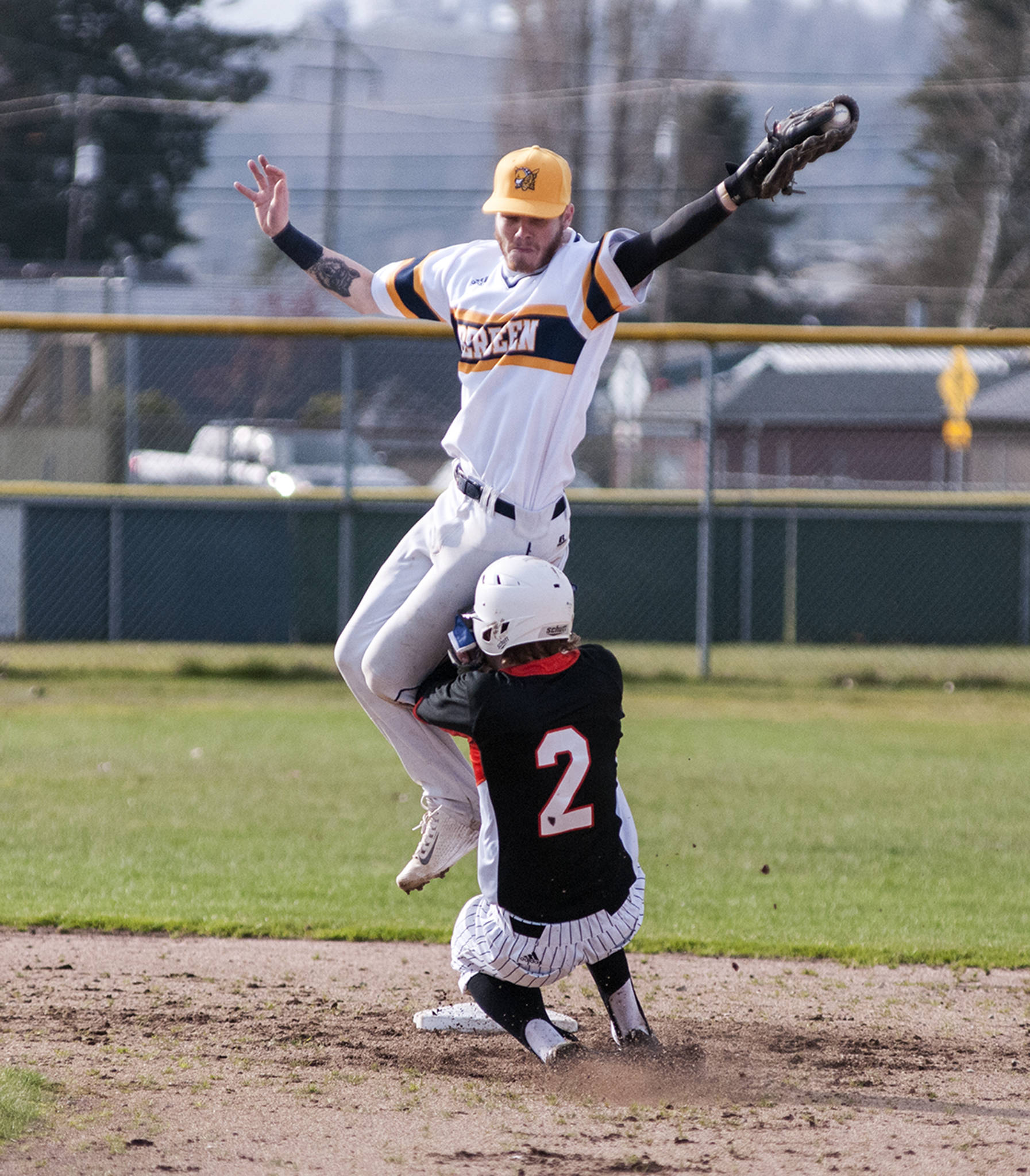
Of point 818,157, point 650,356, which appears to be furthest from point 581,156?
point 818,157

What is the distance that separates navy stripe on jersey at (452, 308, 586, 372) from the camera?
4184mm

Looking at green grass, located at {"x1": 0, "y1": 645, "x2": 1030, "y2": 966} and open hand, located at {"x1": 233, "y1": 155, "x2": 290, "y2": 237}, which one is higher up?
open hand, located at {"x1": 233, "y1": 155, "x2": 290, "y2": 237}

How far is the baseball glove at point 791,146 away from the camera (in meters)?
3.92

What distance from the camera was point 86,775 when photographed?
852 cm

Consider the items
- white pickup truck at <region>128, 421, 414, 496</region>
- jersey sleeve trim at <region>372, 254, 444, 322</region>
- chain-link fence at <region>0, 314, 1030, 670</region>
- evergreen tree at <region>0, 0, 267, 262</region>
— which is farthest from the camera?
evergreen tree at <region>0, 0, 267, 262</region>

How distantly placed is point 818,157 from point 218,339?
17656mm

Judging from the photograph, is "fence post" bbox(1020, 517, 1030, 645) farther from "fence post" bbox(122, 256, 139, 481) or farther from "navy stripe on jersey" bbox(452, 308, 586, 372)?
"navy stripe on jersey" bbox(452, 308, 586, 372)

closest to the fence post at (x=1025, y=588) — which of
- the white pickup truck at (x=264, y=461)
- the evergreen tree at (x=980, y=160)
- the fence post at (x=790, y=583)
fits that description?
the fence post at (x=790, y=583)

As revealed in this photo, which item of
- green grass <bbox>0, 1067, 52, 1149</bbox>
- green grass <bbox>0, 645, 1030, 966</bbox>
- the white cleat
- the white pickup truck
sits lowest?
green grass <bbox>0, 645, 1030, 966</bbox>

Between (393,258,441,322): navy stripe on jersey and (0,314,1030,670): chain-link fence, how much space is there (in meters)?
7.58

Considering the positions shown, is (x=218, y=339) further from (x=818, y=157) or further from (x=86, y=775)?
(x=818, y=157)

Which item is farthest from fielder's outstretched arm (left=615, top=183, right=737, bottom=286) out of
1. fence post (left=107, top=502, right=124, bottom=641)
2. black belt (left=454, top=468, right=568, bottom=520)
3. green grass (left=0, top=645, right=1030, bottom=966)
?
fence post (left=107, top=502, right=124, bottom=641)

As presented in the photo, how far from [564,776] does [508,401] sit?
1.09m

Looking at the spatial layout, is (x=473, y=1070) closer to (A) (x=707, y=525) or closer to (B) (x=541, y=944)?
(B) (x=541, y=944)
